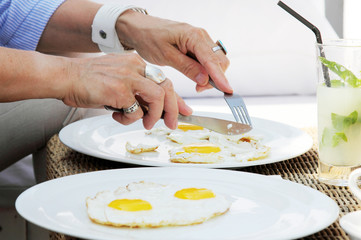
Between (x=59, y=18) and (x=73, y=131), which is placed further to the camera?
(x=59, y=18)

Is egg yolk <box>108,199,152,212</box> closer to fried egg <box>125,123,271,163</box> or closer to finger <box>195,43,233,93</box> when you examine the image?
fried egg <box>125,123,271,163</box>

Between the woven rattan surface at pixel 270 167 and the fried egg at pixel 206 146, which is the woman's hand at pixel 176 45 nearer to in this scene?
the fried egg at pixel 206 146

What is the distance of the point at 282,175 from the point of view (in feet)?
3.53

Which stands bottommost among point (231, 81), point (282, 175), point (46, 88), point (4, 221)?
point (4, 221)

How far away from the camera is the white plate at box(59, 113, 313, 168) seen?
1.09 metres

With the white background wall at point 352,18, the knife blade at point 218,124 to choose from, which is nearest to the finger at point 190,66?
the knife blade at point 218,124

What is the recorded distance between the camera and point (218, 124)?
1217 mm

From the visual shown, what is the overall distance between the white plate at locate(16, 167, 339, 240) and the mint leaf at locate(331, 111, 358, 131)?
14 cm

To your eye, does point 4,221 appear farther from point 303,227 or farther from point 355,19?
point 355,19

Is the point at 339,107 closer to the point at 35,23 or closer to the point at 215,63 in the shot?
the point at 215,63

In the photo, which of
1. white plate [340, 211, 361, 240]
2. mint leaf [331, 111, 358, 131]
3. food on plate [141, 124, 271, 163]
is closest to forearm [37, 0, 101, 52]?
food on plate [141, 124, 271, 163]

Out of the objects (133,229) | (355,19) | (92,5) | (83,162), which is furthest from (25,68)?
(355,19)

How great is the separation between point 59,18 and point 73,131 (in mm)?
550

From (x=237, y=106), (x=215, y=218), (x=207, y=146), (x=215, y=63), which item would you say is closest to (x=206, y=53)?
(x=215, y=63)
